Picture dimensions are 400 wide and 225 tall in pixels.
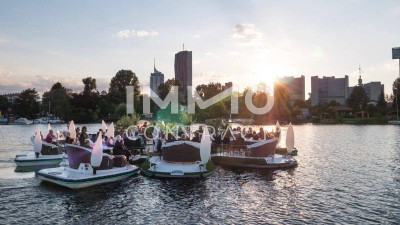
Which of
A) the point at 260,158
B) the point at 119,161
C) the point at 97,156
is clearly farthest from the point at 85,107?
the point at 97,156

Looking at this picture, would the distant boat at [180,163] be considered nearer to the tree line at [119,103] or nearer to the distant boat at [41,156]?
the distant boat at [41,156]

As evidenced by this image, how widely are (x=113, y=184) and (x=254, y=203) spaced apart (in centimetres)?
871

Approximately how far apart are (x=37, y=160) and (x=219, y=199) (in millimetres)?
16541

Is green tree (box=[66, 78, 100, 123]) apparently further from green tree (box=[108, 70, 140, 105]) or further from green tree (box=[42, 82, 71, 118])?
green tree (box=[108, 70, 140, 105])

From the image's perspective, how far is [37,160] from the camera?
28250mm

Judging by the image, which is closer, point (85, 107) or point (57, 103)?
point (85, 107)

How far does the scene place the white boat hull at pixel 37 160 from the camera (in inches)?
1091

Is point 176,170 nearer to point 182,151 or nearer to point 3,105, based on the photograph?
point 182,151

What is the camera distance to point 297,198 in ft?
61.8

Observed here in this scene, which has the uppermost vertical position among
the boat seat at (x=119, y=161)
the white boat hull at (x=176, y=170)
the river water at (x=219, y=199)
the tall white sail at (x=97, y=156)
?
the tall white sail at (x=97, y=156)

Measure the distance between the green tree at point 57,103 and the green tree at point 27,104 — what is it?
19.4ft

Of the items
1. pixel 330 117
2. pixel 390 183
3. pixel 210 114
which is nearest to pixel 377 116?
pixel 330 117

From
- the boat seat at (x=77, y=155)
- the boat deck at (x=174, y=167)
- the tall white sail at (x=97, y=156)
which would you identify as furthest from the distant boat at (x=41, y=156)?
the tall white sail at (x=97, y=156)

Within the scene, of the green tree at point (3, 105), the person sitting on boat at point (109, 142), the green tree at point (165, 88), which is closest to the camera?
the person sitting on boat at point (109, 142)
